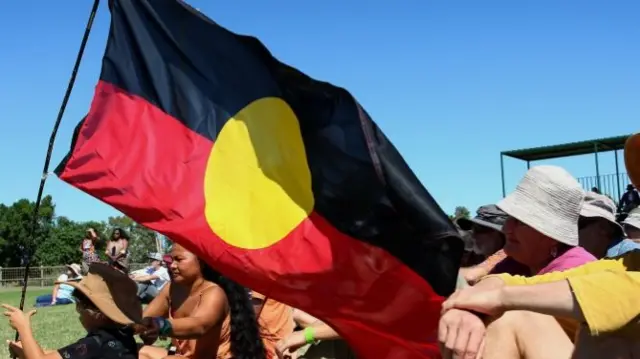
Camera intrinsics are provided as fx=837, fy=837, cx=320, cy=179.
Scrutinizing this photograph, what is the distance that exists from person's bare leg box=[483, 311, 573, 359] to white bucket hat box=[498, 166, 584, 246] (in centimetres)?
65

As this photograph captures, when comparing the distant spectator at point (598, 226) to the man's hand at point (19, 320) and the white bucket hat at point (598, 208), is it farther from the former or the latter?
the man's hand at point (19, 320)

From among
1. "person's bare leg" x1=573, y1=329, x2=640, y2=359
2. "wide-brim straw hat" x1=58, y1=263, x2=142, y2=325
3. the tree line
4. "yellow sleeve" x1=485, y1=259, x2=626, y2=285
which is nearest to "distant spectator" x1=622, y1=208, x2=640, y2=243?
"yellow sleeve" x1=485, y1=259, x2=626, y2=285

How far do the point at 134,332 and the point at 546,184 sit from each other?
8.61ft

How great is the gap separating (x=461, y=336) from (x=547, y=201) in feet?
4.63

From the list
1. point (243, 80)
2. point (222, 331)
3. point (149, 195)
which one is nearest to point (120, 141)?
point (149, 195)

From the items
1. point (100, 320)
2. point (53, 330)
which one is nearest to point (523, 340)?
point (100, 320)

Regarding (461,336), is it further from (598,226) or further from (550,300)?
(598,226)

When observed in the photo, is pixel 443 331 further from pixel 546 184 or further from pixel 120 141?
pixel 120 141

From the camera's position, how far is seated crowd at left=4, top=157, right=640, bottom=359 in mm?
2066

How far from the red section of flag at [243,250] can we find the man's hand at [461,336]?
4.41 feet

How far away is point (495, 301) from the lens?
6.86 feet

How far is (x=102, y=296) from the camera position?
4691 mm

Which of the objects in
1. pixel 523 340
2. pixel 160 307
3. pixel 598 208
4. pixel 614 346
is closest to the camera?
pixel 614 346

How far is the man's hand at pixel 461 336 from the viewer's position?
80.0 inches
